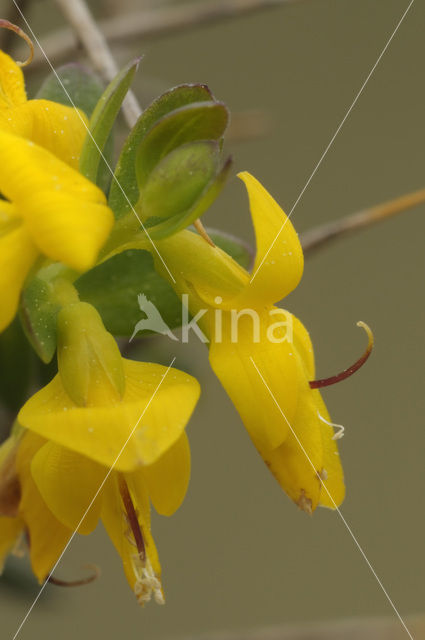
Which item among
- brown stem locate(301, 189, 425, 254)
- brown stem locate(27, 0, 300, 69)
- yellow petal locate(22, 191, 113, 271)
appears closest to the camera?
yellow petal locate(22, 191, 113, 271)

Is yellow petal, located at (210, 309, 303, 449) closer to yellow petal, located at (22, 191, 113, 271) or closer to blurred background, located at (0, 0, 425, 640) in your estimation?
yellow petal, located at (22, 191, 113, 271)

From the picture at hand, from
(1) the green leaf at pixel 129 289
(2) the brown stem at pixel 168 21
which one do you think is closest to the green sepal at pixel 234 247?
(1) the green leaf at pixel 129 289

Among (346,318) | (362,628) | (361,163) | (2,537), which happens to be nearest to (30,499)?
(2,537)

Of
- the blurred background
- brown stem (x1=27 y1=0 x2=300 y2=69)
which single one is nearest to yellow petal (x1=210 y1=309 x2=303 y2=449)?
brown stem (x1=27 y1=0 x2=300 y2=69)

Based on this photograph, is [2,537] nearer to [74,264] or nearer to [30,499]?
[30,499]

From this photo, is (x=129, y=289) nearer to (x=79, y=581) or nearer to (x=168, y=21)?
(x=79, y=581)
